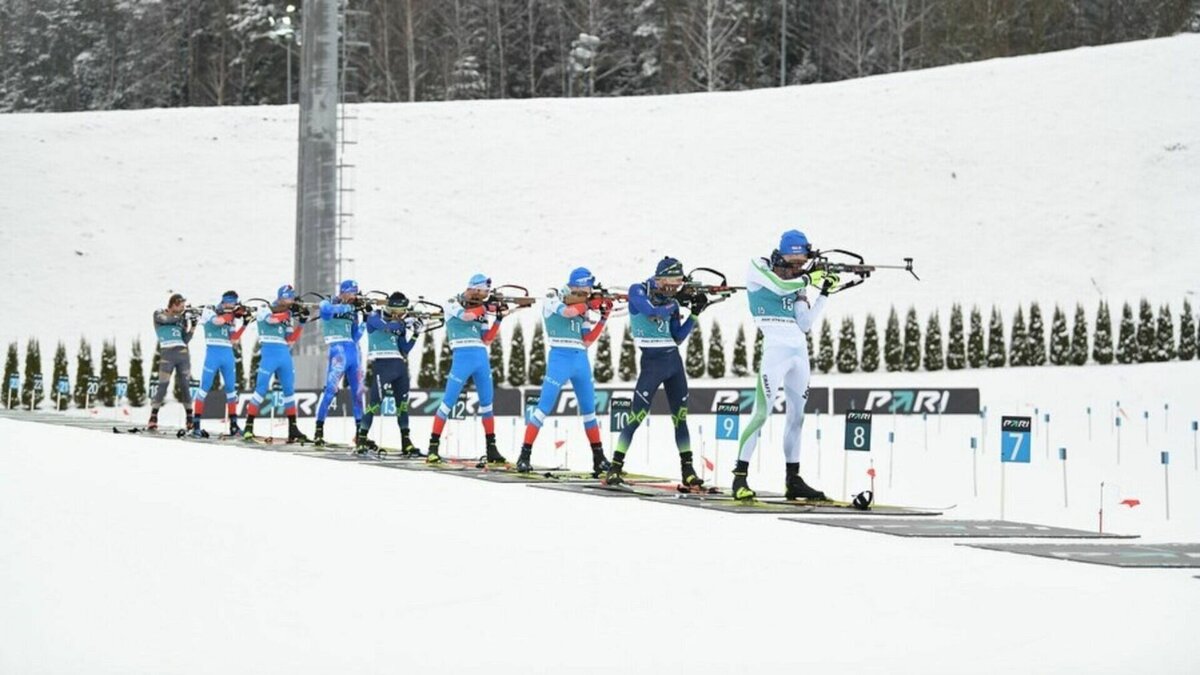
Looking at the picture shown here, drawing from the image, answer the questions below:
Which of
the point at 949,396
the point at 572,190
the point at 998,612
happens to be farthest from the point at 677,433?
the point at 572,190

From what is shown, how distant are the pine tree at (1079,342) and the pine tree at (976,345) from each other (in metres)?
2.27

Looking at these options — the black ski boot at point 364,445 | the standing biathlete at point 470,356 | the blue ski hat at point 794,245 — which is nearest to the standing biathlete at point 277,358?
the black ski boot at point 364,445

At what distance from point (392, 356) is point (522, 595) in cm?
1177

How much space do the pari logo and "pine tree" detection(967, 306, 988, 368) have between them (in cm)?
839

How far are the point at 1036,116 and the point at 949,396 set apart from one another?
78.6 feet

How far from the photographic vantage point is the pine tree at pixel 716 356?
41406mm

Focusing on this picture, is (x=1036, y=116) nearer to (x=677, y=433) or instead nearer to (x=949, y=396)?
(x=949, y=396)

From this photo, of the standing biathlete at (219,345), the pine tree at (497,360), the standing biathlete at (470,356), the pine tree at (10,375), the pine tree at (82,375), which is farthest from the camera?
the pine tree at (497,360)

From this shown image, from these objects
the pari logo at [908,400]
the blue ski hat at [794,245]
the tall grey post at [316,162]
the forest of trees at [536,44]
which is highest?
the forest of trees at [536,44]

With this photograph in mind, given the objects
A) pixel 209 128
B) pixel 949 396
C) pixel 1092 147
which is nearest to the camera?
pixel 949 396

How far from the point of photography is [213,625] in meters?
7.47

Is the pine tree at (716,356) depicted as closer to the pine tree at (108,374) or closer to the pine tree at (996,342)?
the pine tree at (996,342)

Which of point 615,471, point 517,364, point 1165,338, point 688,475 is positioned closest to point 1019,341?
point 1165,338

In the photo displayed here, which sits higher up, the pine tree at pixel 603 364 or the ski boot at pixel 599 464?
the pine tree at pixel 603 364
